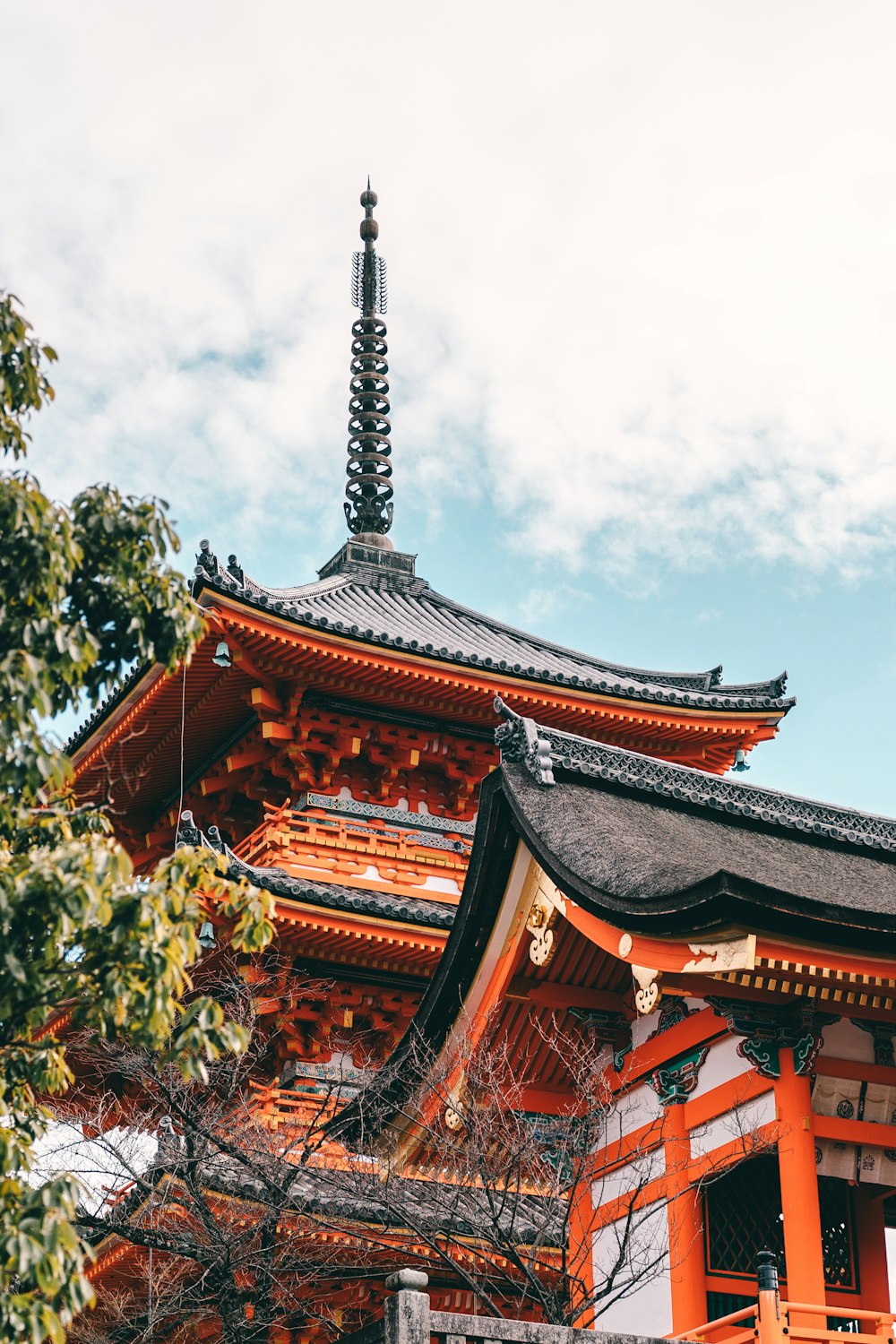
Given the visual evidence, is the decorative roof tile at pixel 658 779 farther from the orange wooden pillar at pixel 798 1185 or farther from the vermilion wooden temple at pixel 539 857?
the orange wooden pillar at pixel 798 1185

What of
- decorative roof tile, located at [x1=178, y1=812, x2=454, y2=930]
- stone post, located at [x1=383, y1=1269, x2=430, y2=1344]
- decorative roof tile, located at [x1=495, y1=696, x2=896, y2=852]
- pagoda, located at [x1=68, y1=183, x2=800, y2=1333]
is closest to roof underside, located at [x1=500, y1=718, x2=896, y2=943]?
decorative roof tile, located at [x1=495, y1=696, x2=896, y2=852]

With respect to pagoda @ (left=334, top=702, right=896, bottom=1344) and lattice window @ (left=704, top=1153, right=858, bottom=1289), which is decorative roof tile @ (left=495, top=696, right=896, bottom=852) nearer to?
pagoda @ (left=334, top=702, right=896, bottom=1344)

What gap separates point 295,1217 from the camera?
40.2 ft

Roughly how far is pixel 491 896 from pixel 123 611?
522 centimetres

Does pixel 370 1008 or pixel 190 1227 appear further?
pixel 370 1008

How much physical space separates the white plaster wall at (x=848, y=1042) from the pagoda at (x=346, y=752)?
759 centimetres

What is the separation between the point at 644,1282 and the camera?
9.99m

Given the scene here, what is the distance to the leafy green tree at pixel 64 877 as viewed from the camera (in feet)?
20.8

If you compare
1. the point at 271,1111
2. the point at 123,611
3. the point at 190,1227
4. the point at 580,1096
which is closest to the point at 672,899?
the point at 580,1096

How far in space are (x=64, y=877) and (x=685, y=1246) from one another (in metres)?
5.65

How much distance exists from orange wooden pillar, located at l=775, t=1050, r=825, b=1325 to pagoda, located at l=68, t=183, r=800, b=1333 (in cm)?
811

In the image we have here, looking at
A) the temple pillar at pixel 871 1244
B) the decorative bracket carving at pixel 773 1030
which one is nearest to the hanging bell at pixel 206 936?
the temple pillar at pixel 871 1244

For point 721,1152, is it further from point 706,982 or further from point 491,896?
point 491,896

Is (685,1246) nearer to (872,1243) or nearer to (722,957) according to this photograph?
(872,1243)
